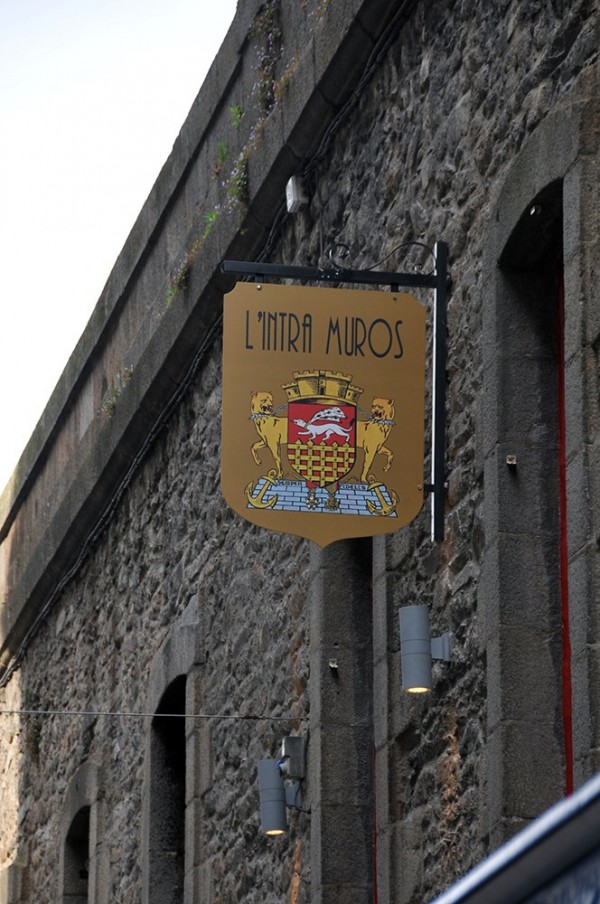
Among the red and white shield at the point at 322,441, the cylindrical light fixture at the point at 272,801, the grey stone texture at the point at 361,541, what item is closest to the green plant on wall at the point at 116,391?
the grey stone texture at the point at 361,541

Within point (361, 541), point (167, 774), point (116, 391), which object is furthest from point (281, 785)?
point (116, 391)

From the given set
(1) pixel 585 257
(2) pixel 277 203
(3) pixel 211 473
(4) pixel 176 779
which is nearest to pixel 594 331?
(1) pixel 585 257

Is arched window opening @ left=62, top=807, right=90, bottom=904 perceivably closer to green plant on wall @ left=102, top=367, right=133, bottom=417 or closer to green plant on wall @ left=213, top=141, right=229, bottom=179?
green plant on wall @ left=102, top=367, right=133, bottom=417

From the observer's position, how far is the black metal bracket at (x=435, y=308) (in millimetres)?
6336

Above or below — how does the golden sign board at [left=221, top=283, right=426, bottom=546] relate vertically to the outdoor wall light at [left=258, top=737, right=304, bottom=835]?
above

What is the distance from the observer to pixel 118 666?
39.1ft

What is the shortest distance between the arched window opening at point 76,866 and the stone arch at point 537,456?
789cm

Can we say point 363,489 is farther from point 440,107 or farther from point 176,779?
point 176,779

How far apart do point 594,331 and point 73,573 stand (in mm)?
9018

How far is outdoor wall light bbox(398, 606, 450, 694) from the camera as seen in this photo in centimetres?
609

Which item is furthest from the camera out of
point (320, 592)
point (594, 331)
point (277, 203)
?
point (277, 203)

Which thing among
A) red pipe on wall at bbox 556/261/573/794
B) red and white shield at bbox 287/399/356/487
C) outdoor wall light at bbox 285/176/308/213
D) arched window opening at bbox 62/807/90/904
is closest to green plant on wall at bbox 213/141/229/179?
outdoor wall light at bbox 285/176/308/213

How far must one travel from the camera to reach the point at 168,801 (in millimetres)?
10586

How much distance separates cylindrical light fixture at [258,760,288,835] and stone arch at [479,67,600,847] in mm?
2379
